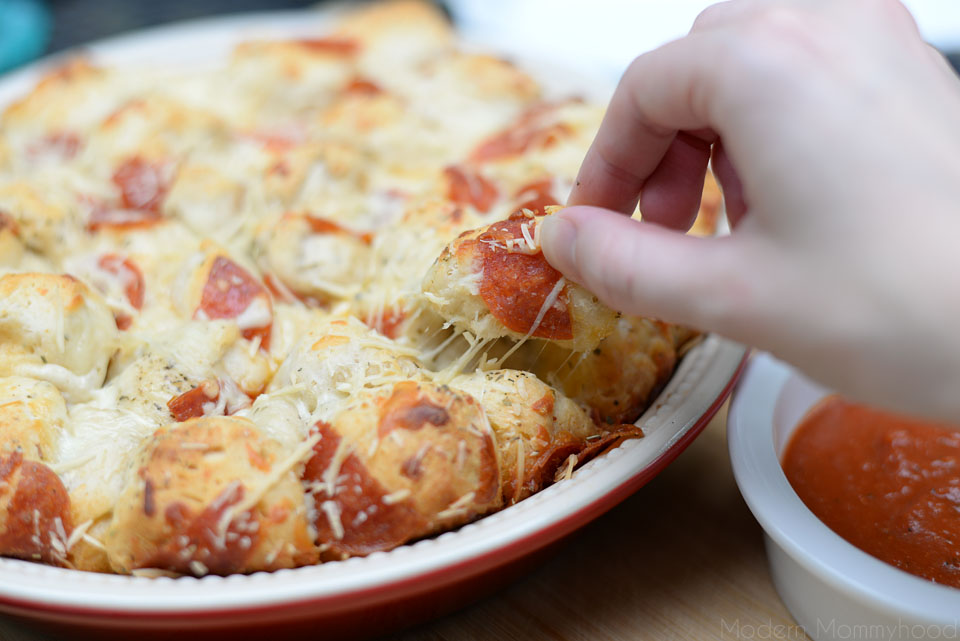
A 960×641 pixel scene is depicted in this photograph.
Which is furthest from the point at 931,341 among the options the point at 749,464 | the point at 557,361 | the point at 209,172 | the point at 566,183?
the point at 209,172

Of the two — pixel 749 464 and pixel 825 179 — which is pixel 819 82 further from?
pixel 749 464

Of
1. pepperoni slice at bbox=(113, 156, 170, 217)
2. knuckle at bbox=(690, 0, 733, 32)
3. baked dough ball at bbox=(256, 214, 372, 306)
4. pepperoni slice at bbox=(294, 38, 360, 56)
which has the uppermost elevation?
knuckle at bbox=(690, 0, 733, 32)

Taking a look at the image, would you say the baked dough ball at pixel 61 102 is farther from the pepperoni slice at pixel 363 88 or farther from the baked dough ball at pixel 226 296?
the baked dough ball at pixel 226 296

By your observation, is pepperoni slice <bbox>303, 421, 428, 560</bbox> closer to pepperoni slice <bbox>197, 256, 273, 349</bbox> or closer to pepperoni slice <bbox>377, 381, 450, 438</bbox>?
pepperoni slice <bbox>377, 381, 450, 438</bbox>

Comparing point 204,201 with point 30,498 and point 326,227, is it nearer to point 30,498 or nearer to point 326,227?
point 326,227

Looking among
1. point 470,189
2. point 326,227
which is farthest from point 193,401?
point 470,189

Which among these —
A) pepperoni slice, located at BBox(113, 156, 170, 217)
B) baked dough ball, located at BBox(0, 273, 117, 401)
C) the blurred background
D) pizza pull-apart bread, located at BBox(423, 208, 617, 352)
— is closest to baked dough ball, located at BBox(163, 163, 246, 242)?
pepperoni slice, located at BBox(113, 156, 170, 217)

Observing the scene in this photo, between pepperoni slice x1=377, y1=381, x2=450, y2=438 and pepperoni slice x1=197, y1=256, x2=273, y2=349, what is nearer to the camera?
pepperoni slice x1=377, y1=381, x2=450, y2=438
